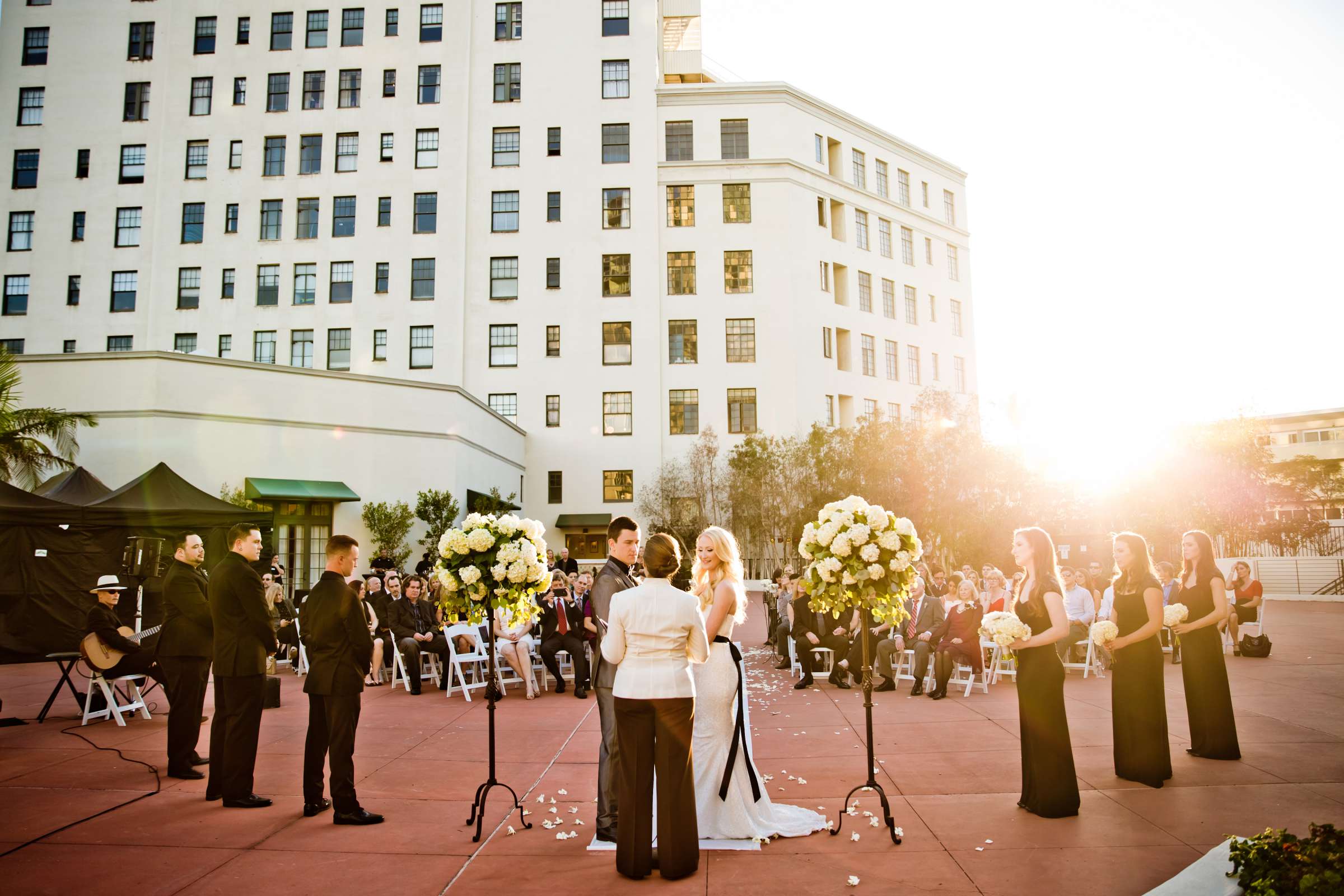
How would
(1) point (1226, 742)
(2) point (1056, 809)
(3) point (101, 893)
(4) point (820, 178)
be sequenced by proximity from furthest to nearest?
(4) point (820, 178) < (1) point (1226, 742) < (2) point (1056, 809) < (3) point (101, 893)

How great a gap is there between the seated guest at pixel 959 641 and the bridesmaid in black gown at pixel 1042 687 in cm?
503

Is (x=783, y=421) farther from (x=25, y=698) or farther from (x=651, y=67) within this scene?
(x=25, y=698)

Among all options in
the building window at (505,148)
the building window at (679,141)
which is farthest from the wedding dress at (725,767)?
the building window at (679,141)

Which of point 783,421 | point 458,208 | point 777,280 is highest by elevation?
point 458,208

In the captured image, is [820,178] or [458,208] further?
[820,178]

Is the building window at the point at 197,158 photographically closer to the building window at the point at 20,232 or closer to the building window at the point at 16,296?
the building window at the point at 20,232

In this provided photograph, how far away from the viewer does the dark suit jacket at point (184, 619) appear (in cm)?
766

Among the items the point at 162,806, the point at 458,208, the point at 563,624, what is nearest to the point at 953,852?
the point at 162,806

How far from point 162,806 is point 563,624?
281 inches

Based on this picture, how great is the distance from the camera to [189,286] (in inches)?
1656

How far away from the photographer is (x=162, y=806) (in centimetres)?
660

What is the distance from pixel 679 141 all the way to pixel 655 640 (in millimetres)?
42775

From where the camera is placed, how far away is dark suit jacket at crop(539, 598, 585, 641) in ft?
43.1

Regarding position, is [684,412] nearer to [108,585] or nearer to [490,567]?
[108,585]
